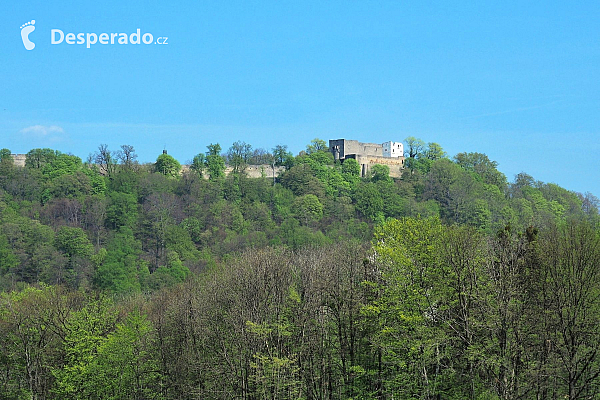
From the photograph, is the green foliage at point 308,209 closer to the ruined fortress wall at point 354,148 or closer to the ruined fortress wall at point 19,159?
the ruined fortress wall at point 354,148

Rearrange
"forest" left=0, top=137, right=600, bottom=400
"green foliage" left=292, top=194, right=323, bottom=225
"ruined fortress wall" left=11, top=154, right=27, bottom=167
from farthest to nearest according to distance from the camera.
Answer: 1. "ruined fortress wall" left=11, top=154, right=27, bottom=167
2. "green foliage" left=292, top=194, right=323, bottom=225
3. "forest" left=0, top=137, right=600, bottom=400

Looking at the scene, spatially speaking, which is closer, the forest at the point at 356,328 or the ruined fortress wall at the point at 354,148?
the forest at the point at 356,328

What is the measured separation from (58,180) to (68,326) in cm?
7308

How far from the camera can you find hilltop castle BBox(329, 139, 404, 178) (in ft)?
438

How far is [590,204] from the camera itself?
5399 inches

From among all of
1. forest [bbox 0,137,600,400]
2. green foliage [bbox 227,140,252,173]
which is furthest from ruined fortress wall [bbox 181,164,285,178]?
forest [bbox 0,137,600,400]

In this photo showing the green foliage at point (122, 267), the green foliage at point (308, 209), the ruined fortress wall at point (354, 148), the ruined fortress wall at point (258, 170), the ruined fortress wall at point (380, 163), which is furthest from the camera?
the ruined fortress wall at point (354, 148)

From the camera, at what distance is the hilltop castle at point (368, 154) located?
133625 mm

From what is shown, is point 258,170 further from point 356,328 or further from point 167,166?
point 356,328

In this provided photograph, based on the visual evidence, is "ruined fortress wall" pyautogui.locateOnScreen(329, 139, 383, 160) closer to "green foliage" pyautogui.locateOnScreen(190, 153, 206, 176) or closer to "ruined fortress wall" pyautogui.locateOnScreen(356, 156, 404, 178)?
"ruined fortress wall" pyautogui.locateOnScreen(356, 156, 404, 178)

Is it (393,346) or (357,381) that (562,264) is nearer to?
(393,346)

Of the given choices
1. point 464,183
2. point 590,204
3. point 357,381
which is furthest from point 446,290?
point 590,204

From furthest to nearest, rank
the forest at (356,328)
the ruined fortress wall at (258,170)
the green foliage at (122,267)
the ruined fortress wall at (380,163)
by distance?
the ruined fortress wall at (380,163), the ruined fortress wall at (258,170), the green foliage at (122,267), the forest at (356,328)

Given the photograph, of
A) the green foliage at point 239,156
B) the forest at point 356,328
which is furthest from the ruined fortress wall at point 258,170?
the forest at point 356,328
